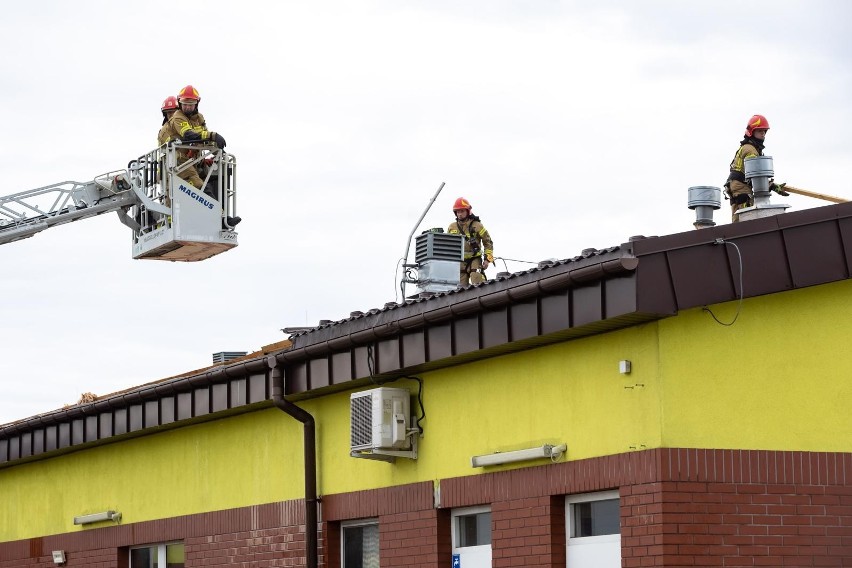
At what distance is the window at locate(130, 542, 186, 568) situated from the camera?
17250 millimetres

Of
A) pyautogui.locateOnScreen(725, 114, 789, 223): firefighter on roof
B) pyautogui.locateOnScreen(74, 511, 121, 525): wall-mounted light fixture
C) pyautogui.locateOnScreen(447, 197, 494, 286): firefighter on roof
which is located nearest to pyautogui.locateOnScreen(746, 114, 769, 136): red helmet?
pyautogui.locateOnScreen(725, 114, 789, 223): firefighter on roof

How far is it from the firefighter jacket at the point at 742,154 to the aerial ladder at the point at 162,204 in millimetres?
6121

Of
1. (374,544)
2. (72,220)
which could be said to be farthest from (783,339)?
(72,220)

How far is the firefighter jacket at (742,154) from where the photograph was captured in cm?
1803

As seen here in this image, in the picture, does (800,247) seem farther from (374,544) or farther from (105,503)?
(105,503)

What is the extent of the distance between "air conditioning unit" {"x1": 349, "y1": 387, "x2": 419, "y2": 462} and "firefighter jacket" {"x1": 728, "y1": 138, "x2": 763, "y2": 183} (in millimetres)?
6103

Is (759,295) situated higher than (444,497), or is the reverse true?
(759,295)

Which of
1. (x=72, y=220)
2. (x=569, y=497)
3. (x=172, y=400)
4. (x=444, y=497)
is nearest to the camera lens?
(x=569, y=497)

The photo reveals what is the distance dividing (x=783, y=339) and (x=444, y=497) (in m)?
3.23

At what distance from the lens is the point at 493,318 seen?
12344 mm

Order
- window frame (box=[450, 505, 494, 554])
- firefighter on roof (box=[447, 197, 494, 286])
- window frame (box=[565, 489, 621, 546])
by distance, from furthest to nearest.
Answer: firefighter on roof (box=[447, 197, 494, 286]) < window frame (box=[450, 505, 494, 554]) < window frame (box=[565, 489, 621, 546])

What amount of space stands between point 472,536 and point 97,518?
6744 mm

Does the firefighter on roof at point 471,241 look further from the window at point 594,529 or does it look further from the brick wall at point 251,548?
the window at point 594,529

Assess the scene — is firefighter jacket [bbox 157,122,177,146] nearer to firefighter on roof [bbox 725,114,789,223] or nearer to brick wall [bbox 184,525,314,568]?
brick wall [bbox 184,525,314,568]
